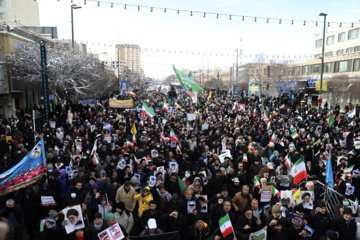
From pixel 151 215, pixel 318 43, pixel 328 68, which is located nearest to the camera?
pixel 151 215

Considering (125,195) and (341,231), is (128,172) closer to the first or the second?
(125,195)

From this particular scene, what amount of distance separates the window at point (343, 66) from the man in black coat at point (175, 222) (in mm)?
38113

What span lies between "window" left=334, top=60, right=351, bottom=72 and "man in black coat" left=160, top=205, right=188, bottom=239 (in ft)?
125

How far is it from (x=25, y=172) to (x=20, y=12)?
178ft

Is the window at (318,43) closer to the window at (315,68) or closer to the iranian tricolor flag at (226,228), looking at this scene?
the window at (315,68)

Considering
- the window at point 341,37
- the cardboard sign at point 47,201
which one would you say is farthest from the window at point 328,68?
the cardboard sign at point 47,201

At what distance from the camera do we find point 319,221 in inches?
208

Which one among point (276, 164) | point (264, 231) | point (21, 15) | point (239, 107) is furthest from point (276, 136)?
point (21, 15)

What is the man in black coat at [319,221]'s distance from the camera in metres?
5.27

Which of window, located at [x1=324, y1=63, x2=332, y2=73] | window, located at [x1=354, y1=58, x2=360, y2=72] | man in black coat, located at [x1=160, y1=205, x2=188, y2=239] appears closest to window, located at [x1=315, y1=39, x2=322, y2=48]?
window, located at [x1=324, y1=63, x2=332, y2=73]

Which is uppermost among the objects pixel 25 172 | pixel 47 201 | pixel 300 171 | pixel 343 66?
pixel 343 66

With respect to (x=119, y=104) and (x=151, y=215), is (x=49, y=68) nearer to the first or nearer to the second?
(x=119, y=104)

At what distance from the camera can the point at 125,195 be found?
636 cm

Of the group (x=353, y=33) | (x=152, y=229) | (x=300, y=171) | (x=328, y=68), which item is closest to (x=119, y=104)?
(x=300, y=171)
